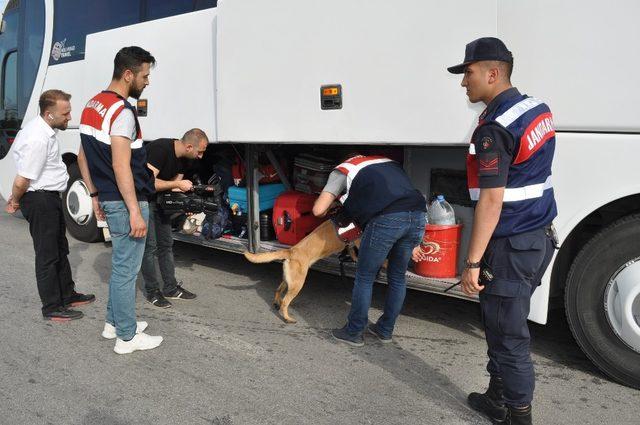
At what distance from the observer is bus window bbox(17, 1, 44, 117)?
6680mm

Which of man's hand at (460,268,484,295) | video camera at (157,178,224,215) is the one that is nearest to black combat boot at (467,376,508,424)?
man's hand at (460,268,484,295)

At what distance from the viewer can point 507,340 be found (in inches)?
99.0

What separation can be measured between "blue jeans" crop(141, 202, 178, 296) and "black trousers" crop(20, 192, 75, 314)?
2.16 feet

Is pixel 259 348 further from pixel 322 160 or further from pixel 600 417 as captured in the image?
pixel 600 417

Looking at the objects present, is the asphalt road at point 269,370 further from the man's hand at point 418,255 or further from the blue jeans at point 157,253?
→ the man's hand at point 418,255

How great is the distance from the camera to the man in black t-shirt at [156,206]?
14.3 ft

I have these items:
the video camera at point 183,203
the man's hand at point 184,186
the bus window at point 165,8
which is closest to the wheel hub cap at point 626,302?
the video camera at point 183,203

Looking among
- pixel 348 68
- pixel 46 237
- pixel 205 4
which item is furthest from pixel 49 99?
pixel 348 68

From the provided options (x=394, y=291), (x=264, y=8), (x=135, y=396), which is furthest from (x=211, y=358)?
(x=264, y=8)

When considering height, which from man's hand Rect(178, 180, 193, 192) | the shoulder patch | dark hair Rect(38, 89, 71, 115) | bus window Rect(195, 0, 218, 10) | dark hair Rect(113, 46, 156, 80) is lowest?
man's hand Rect(178, 180, 193, 192)

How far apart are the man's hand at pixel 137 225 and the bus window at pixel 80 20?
126 inches

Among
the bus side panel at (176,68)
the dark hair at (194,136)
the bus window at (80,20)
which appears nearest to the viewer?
the dark hair at (194,136)

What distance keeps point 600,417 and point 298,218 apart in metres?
2.65

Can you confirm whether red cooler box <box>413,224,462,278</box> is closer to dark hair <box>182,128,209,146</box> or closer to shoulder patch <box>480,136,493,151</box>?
shoulder patch <box>480,136,493,151</box>
